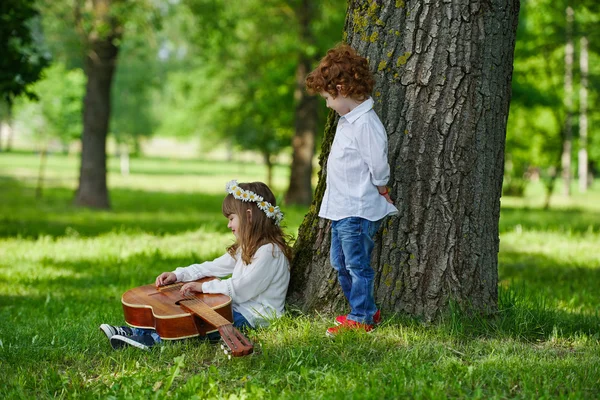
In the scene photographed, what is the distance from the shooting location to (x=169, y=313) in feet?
14.0

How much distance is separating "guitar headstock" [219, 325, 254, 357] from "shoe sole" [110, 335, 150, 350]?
0.57 metres

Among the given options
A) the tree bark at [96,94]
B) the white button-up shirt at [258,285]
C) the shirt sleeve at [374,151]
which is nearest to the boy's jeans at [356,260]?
the shirt sleeve at [374,151]

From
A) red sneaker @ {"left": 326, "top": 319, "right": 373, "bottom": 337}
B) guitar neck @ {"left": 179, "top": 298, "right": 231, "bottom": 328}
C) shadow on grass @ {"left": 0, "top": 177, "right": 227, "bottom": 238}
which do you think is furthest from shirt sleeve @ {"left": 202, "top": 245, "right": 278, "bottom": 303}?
shadow on grass @ {"left": 0, "top": 177, "right": 227, "bottom": 238}

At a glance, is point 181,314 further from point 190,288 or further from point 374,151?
point 374,151

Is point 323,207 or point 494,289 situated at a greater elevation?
point 323,207

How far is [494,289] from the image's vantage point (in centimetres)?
471

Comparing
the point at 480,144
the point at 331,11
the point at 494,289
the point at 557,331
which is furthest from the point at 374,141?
the point at 331,11

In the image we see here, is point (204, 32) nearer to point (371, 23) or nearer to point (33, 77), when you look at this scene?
point (33, 77)

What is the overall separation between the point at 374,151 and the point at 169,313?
156 cm

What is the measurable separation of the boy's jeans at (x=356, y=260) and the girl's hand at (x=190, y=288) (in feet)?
2.95

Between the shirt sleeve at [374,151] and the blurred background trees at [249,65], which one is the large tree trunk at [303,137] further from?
the shirt sleeve at [374,151]

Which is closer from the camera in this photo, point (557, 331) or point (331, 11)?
point (557, 331)

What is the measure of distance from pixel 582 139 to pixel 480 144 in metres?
26.9

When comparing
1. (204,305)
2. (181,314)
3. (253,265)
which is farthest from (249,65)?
(181,314)
